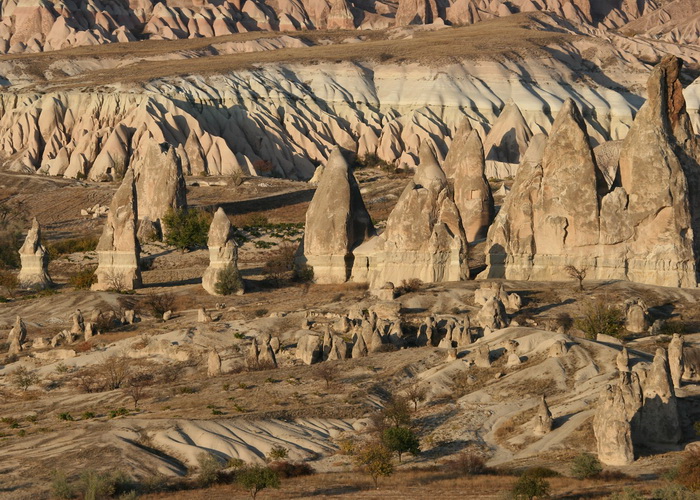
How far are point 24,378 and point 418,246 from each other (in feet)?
53.9

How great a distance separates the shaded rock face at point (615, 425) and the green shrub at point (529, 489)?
313cm

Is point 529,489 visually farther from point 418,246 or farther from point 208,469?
point 418,246

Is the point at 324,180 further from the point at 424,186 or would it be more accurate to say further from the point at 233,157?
the point at 233,157

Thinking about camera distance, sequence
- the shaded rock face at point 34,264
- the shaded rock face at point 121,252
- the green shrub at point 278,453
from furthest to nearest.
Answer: the shaded rock face at point 34,264 → the shaded rock face at point 121,252 → the green shrub at point 278,453

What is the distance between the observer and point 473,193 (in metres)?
62.5

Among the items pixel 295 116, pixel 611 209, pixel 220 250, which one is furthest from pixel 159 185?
pixel 295 116

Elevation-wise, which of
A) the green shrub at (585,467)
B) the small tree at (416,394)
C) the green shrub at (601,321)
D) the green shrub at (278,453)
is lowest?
the green shrub at (585,467)

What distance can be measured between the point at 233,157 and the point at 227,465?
7930 cm

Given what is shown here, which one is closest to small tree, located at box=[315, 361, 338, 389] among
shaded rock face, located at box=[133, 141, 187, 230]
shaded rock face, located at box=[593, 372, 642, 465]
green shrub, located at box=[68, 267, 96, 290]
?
shaded rock face, located at box=[593, 372, 642, 465]

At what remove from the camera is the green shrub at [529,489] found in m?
24.6

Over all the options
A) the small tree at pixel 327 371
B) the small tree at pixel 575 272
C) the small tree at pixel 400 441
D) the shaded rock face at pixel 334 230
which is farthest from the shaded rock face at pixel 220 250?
the small tree at pixel 400 441

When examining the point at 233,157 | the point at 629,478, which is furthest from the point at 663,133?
the point at 233,157

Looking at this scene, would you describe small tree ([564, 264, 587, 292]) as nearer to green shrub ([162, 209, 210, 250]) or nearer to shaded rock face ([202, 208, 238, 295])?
shaded rock face ([202, 208, 238, 295])

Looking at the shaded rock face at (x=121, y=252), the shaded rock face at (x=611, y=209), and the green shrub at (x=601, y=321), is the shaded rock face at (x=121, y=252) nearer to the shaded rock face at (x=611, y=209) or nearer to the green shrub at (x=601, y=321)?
the shaded rock face at (x=611, y=209)
